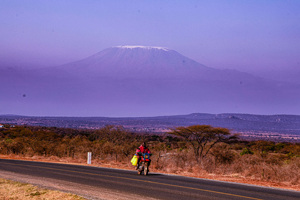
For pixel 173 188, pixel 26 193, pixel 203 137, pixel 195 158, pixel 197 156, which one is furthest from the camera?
pixel 203 137

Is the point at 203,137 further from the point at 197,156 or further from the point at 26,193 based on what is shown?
the point at 26,193

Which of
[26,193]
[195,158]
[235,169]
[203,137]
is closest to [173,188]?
[26,193]

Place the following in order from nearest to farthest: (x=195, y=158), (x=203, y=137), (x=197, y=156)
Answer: (x=195, y=158)
(x=197, y=156)
(x=203, y=137)

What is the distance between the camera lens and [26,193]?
12422 millimetres

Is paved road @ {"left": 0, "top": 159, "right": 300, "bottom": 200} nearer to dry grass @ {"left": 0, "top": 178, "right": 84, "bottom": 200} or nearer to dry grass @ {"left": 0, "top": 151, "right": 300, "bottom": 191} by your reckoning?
dry grass @ {"left": 0, "top": 178, "right": 84, "bottom": 200}

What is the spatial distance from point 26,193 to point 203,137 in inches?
635

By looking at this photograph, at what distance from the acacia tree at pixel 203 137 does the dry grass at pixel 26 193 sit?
1411cm

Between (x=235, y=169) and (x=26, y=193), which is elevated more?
(x=26, y=193)

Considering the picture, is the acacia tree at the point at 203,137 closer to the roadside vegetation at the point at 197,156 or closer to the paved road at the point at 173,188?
the roadside vegetation at the point at 197,156

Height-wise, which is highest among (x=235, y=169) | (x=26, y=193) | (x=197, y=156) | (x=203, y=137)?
(x=203, y=137)

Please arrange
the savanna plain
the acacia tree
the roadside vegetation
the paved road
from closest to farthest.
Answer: the paved road, the savanna plain, the roadside vegetation, the acacia tree

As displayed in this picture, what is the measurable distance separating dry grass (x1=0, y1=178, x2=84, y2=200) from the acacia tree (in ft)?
46.3

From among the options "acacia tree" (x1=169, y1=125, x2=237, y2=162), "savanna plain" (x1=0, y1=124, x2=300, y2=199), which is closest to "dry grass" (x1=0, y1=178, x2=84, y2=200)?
"savanna plain" (x1=0, y1=124, x2=300, y2=199)

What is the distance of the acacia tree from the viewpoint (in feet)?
85.1
